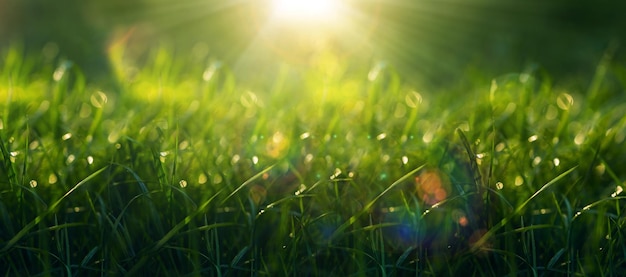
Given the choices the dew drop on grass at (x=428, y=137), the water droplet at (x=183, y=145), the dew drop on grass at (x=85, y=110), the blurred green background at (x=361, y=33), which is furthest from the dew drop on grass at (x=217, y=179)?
the blurred green background at (x=361, y=33)

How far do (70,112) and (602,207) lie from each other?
1923 millimetres

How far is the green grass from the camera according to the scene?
1.80 m

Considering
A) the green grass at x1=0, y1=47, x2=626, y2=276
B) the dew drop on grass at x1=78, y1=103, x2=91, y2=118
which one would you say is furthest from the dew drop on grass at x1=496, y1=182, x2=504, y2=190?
the dew drop on grass at x1=78, y1=103, x2=91, y2=118

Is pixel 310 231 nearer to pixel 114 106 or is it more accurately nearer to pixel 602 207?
pixel 602 207

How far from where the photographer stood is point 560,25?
587 cm

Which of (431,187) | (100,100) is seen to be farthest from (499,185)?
(100,100)

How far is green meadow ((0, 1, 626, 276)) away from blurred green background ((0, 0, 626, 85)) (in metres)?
2.76

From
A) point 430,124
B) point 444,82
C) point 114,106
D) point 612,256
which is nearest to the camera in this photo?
point 612,256

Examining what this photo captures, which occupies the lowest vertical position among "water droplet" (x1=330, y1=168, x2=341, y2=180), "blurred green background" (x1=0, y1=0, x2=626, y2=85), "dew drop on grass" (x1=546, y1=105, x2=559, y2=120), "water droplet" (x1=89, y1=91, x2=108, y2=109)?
"blurred green background" (x1=0, y1=0, x2=626, y2=85)

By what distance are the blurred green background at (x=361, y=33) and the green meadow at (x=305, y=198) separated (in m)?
2.76

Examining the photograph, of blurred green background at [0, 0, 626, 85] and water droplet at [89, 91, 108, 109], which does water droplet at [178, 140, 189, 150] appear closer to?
water droplet at [89, 91, 108, 109]

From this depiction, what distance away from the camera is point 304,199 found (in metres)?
2.04

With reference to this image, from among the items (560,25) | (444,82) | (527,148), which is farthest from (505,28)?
(527,148)

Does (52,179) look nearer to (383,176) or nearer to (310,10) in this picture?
(383,176)
